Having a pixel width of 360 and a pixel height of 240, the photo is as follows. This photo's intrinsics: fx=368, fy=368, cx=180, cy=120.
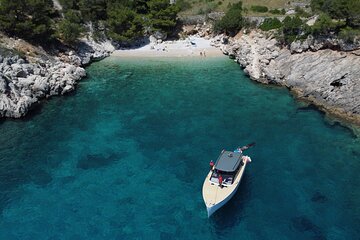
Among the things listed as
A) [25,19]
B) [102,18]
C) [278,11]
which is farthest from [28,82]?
[278,11]

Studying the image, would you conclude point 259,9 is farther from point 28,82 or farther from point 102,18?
point 28,82

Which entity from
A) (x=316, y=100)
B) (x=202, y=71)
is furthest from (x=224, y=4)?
(x=316, y=100)

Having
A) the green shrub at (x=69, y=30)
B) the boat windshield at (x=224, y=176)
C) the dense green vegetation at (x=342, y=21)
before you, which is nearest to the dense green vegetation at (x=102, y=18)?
the green shrub at (x=69, y=30)

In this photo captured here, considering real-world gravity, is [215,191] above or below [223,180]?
below

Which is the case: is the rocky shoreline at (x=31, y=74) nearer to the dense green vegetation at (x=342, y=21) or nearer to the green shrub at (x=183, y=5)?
the green shrub at (x=183, y=5)

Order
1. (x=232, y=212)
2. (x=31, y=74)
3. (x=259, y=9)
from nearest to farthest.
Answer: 1. (x=232, y=212)
2. (x=31, y=74)
3. (x=259, y=9)

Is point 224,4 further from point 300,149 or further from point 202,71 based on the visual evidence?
point 300,149
